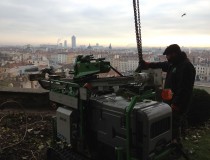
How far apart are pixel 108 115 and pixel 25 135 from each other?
2684mm

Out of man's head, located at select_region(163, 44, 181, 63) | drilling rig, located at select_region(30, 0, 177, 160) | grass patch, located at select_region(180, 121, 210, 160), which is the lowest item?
grass patch, located at select_region(180, 121, 210, 160)

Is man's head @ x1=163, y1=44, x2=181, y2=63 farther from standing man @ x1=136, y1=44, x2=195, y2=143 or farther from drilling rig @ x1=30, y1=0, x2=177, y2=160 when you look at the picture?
drilling rig @ x1=30, y1=0, x2=177, y2=160

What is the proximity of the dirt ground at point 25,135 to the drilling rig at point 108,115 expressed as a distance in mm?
858

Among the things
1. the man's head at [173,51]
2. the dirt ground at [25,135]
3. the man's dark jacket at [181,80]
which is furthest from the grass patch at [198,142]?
the dirt ground at [25,135]

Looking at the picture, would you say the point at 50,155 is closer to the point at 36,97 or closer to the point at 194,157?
the point at 194,157

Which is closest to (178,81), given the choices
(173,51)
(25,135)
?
(173,51)

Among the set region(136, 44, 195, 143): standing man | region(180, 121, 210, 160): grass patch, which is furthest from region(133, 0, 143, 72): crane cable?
region(180, 121, 210, 160): grass patch

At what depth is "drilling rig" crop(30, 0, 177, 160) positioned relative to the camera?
303 centimetres

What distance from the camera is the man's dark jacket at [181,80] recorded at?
14.7ft

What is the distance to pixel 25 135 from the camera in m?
5.40

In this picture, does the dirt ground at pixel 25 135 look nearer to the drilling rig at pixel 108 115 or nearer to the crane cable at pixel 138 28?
the drilling rig at pixel 108 115

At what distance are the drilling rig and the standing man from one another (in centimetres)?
98

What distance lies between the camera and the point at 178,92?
4469 millimetres

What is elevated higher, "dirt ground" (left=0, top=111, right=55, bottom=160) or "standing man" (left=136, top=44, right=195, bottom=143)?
"standing man" (left=136, top=44, right=195, bottom=143)
